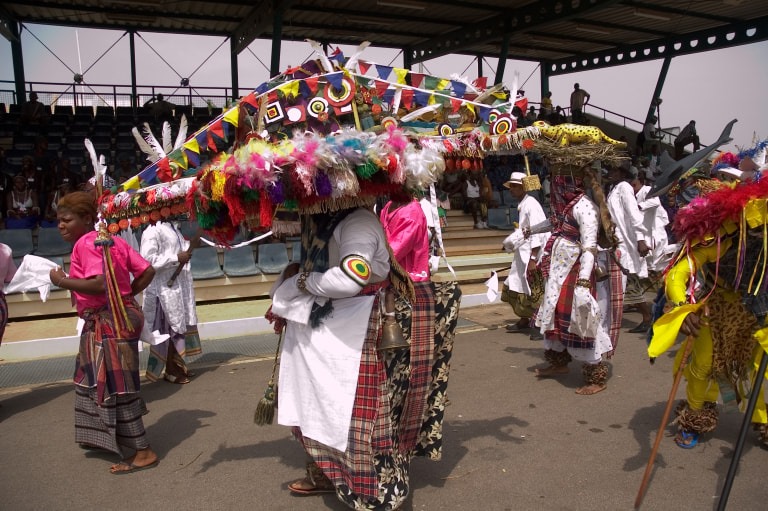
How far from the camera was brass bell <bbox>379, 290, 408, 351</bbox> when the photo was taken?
300 centimetres

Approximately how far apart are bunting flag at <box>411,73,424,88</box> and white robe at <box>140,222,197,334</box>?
2607mm

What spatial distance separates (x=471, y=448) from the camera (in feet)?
13.8

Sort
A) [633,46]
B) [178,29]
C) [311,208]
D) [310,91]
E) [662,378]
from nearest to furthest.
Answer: [311,208]
[310,91]
[662,378]
[178,29]
[633,46]

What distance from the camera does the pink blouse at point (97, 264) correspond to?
3859 millimetres

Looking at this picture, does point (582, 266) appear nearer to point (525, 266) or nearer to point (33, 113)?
point (525, 266)

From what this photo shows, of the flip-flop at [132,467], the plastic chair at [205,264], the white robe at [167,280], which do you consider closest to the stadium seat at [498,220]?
the plastic chair at [205,264]

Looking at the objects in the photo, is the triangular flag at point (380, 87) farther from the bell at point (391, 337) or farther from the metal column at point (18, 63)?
the metal column at point (18, 63)

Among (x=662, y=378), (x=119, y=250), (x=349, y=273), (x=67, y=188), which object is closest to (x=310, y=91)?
(x=119, y=250)

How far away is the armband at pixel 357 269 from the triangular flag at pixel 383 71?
2430 mm

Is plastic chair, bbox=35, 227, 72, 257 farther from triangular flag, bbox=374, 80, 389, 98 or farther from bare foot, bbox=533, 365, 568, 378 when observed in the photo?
bare foot, bbox=533, 365, 568, 378

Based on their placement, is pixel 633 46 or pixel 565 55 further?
pixel 565 55

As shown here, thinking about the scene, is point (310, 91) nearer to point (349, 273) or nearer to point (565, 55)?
point (349, 273)

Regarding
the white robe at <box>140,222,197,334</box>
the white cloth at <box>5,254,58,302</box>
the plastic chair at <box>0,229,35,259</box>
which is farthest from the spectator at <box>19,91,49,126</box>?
the white cloth at <box>5,254,58,302</box>

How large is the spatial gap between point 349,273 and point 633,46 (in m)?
21.1
